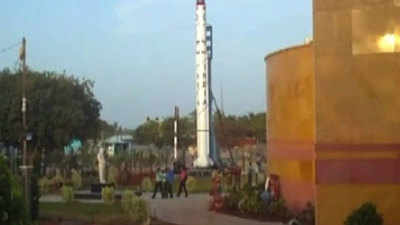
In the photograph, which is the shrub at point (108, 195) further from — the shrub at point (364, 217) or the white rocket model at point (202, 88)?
the white rocket model at point (202, 88)

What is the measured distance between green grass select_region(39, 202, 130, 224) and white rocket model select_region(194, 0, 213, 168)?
1610 inches

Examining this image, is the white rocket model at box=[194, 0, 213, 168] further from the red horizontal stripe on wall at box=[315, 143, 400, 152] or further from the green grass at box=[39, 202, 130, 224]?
the red horizontal stripe on wall at box=[315, 143, 400, 152]

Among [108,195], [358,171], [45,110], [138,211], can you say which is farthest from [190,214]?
[45,110]

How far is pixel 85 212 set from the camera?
26.3 metres

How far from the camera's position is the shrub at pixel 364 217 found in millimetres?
15523

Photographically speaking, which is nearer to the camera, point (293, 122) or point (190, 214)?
point (293, 122)

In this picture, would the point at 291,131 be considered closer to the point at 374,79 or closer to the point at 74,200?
the point at 374,79

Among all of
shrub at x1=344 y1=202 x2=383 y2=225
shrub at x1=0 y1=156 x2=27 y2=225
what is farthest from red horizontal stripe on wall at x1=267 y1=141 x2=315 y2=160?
shrub at x1=0 y1=156 x2=27 y2=225

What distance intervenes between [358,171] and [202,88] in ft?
182

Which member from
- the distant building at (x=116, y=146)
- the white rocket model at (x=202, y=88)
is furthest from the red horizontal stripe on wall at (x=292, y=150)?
the white rocket model at (x=202, y=88)

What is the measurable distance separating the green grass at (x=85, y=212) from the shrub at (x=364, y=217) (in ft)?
28.0

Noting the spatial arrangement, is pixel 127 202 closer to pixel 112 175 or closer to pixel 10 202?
pixel 10 202

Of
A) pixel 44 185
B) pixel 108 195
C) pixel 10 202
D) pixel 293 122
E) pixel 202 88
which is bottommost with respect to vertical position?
pixel 108 195

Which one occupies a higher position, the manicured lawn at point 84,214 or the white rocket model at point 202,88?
the white rocket model at point 202,88
